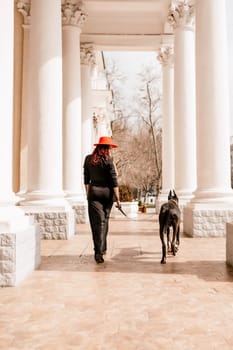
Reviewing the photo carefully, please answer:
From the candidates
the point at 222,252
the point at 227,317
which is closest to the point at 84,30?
the point at 222,252

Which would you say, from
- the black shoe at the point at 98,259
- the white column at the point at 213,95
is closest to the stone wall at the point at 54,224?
the black shoe at the point at 98,259

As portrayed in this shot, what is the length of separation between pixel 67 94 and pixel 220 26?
14073 mm

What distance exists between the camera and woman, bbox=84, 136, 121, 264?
560 inches

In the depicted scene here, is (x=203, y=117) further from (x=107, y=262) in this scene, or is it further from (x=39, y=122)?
(x=107, y=262)

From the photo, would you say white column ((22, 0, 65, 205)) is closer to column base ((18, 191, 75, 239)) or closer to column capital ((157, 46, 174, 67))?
column base ((18, 191, 75, 239))

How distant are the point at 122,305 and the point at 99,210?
5822 millimetres

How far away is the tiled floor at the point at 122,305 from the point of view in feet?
21.9

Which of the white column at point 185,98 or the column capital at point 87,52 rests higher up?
the column capital at point 87,52

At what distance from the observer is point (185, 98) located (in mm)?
29844

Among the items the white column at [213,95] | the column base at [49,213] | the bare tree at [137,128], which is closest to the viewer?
the white column at [213,95]

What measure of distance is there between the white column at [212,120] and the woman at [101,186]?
731cm

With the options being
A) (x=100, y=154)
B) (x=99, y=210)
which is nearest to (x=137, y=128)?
(x=100, y=154)

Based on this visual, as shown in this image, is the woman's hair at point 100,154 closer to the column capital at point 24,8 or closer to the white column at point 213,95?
the white column at point 213,95

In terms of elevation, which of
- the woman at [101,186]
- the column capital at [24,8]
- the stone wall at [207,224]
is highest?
the column capital at [24,8]
